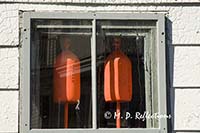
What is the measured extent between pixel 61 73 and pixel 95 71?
0.91 ft

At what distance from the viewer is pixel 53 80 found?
12.9 feet

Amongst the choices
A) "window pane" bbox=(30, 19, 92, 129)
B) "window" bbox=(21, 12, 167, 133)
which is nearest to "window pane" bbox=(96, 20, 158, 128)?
"window" bbox=(21, 12, 167, 133)

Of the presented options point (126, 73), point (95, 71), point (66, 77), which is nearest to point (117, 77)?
point (126, 73)

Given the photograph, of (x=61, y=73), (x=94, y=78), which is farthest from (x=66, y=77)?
(x=94, y=78)

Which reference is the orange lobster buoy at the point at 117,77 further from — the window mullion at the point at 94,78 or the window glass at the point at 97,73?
the window mullion at the point at 94,78

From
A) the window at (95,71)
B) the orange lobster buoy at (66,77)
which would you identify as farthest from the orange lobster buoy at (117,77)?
the orange lobster buoy at (66,77)

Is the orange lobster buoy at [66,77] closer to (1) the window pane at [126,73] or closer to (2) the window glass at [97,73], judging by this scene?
(2) the window glass at [97,73]

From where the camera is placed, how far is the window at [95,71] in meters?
3.88

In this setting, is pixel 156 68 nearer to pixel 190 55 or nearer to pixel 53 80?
pixel 190 55

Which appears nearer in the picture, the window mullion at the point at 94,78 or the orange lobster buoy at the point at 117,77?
the window mullion at the point at 94,78

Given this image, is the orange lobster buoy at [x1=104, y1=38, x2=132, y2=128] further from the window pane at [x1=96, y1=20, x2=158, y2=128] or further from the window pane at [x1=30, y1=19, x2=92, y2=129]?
the window pane at [x1=30, y1=19, x2=92, y2=129]

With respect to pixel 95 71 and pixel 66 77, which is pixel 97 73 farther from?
pixel 66 77

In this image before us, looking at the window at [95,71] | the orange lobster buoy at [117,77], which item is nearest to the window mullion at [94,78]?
the window at [95,71]

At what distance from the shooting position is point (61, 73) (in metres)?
3.95
